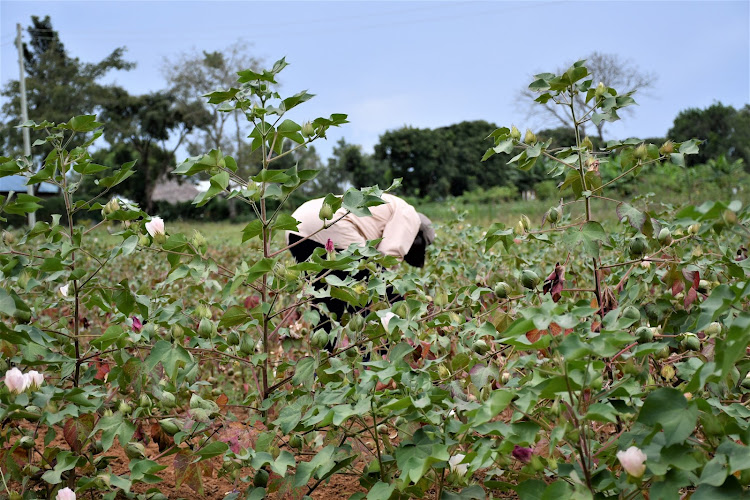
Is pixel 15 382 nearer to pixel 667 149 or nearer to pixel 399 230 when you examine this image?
pixel 667 149

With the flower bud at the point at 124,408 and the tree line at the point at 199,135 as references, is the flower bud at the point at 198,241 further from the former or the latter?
the tree line at the point at 199,135

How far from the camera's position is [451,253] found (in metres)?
4.46

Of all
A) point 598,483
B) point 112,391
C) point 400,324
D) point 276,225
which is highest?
point 276,225

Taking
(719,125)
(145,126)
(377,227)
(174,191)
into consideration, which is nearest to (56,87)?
(145,126)

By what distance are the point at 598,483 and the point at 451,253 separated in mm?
3431

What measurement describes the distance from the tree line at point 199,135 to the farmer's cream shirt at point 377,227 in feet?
90.3

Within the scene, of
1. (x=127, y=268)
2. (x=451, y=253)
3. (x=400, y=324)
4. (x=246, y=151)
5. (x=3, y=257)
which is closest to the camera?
(x=400, y=324)

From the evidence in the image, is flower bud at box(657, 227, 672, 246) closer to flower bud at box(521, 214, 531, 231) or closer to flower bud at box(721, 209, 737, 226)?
flower bud at box(521, 214, 531, 231)

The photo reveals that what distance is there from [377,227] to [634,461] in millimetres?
3078

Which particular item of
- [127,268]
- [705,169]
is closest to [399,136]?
[705,169]

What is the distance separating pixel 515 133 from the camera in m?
1.54

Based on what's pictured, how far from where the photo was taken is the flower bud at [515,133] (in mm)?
1533

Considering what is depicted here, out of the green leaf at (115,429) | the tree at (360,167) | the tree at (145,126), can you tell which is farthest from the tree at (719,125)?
the green leaf at (115,429)

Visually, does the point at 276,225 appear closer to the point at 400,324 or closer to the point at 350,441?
the point at 400,324
